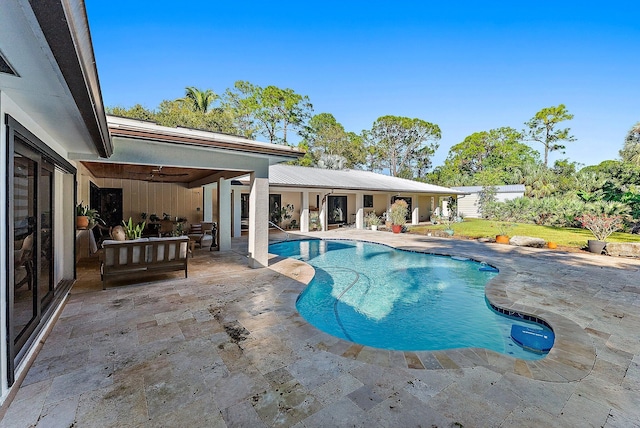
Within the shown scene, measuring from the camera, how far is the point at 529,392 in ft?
9.39

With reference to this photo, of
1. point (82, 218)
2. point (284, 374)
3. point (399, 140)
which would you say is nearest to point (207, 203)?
point (82, 218)

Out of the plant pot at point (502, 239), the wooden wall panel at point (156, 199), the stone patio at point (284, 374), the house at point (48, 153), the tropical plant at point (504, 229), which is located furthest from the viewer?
the tropical plant at point (504, 229)

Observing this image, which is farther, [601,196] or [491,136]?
[491,136]

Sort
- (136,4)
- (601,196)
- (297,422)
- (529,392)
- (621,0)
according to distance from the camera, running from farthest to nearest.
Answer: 1. (601,196)
2. (136,4)
3. (621,0)
4. (529,392)
5. (297,422)

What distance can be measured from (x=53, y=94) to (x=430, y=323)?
6412 mm

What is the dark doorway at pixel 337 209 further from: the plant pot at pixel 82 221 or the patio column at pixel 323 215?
the plant pot at pixel 82 221

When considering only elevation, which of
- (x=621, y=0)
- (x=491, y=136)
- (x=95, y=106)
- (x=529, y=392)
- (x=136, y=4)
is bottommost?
(x=529, y=392)

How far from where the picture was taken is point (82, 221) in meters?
7.17

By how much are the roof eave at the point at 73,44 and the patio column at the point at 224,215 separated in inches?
304

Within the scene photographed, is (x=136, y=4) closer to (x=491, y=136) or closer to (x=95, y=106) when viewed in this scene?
(x=95, y=106)

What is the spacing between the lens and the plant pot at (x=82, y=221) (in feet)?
23.3

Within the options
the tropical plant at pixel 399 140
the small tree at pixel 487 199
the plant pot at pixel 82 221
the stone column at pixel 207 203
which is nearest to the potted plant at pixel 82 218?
the plant pot at pixel 82 221

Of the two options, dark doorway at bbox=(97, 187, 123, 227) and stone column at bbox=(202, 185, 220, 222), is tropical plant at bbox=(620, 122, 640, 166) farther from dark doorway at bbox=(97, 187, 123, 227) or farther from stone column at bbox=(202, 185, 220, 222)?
dark doorway at bbox=(97, 187, 123, 227)

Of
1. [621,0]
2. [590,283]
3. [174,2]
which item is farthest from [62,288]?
[621,0]
